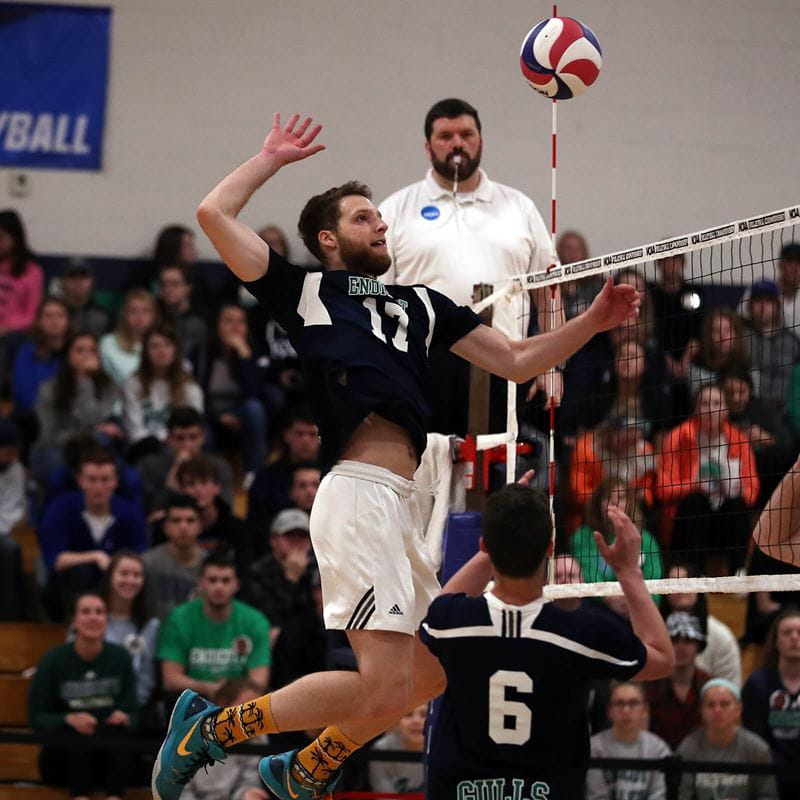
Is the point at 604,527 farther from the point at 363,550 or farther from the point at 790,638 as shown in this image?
the point at 363,550

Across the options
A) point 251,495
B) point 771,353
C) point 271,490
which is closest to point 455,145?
point 271,490

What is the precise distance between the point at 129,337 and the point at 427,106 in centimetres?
387

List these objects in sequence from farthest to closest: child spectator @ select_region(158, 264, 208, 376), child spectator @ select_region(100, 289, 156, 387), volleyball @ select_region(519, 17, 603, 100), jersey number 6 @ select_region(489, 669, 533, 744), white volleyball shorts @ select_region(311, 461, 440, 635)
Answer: child spectator @ select_region(158, 264, 208, 376) → child spectator @ select_region(100, 289, 156, 387) → volleyball @ select_region(519, 17, 603, 100) → white volleyball shorts @ select_region(311, 461, 440, 635) → jersey number 6 @ select_region(489, 669, 533, 744)

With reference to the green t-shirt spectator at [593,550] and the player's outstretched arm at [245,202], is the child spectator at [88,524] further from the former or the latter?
the player's outstretched arm at [245,202]

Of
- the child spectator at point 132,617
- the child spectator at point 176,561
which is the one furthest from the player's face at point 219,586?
the child spectator at point 176,561

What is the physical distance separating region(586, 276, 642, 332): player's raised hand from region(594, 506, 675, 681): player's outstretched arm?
36.7 inches

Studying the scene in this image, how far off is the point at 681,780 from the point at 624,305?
3901 millimetres

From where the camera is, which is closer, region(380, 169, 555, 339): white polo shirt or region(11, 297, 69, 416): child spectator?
region(380, 169, 555, 339): white polo shirt

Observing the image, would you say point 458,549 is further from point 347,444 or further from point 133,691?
point 133,691

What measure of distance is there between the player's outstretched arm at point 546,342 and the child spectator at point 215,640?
165 inches

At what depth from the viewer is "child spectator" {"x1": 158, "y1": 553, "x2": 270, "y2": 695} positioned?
9.70m

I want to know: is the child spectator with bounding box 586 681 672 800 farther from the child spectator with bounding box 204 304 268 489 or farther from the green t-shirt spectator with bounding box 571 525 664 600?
the child spectator with bounding box 204 304 268 489

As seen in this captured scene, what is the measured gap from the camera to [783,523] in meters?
5.96

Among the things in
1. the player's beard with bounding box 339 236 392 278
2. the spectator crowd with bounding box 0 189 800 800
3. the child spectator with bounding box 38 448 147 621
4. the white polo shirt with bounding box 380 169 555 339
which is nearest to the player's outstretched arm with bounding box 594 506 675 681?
the player's beard with bounding box 339 236 392 278
